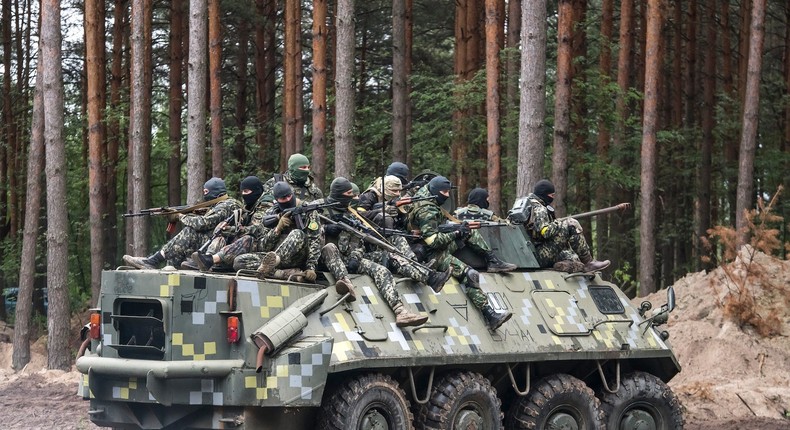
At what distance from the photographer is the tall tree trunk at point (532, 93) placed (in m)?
17.7

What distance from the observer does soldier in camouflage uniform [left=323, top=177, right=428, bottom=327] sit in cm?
1102

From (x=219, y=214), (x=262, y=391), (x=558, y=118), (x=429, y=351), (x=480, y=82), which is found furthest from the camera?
(x=480, y=82)

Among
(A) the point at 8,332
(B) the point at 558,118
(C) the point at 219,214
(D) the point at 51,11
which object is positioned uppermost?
(D) the point at 51,11

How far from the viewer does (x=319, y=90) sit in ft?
75.1

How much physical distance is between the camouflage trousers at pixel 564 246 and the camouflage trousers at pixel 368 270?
3.00 m

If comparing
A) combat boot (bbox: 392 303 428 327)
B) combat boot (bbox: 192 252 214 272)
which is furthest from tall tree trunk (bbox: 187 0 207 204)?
combat boot (bbox: 392 303 428 327)

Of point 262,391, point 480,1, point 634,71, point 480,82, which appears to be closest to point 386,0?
point 480,1

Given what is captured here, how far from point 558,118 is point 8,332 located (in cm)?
Answer: 1400

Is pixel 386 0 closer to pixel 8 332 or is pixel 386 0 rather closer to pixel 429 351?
pixel 8 332

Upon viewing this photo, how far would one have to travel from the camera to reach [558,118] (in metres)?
20.5

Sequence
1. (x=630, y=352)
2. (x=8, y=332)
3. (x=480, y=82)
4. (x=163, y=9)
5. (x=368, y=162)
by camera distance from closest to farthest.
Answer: (x=630, y=352) → (x=480, y=82) → (x=8, y=332) → (x=368, y=162) → (x=163, y=9)

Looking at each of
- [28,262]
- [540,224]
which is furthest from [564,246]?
[28,262]

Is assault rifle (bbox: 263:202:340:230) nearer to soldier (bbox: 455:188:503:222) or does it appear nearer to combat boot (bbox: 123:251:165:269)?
combat boot (bbox: 123:251:165:269)

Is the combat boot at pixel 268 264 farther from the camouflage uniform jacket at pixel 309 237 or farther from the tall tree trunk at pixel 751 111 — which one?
the tall tree trunk at pixel 751 111
